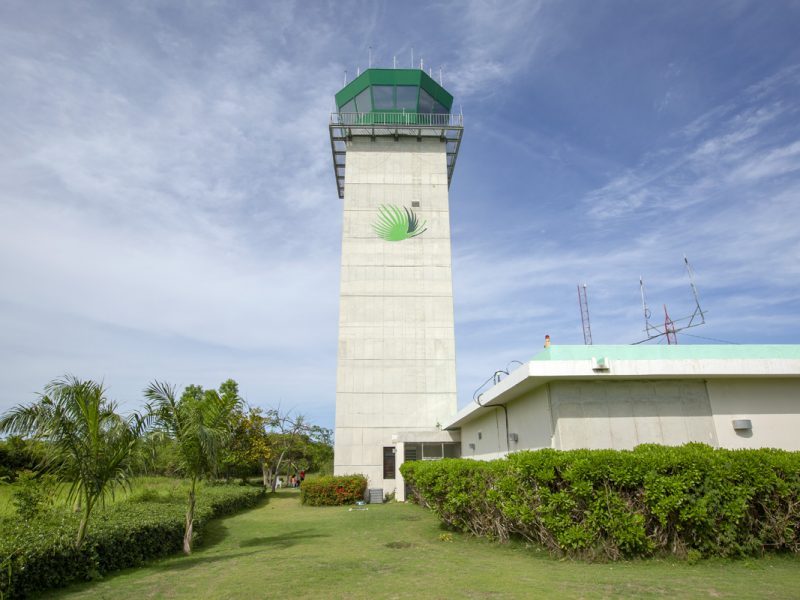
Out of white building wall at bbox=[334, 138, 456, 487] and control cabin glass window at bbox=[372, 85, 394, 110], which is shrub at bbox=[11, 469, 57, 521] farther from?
control cabin glass window at bbox=[372, 85, 394, 110]

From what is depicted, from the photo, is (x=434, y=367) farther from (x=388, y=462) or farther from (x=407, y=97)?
(x=407, y=97)

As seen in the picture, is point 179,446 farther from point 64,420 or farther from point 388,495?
point 388,495

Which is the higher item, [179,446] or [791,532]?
[179,446]

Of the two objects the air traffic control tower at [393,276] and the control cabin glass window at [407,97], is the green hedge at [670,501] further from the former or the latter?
the control cabin glass window at [407,97]

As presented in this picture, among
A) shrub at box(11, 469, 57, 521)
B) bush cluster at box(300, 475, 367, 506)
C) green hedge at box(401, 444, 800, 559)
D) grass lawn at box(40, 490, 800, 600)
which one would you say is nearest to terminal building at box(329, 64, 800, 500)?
bush cluster at box(300, 475, 367, 506)

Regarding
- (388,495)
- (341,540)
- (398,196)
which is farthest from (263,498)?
(398,196)

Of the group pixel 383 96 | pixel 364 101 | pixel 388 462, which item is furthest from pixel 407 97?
pixel 388 462
